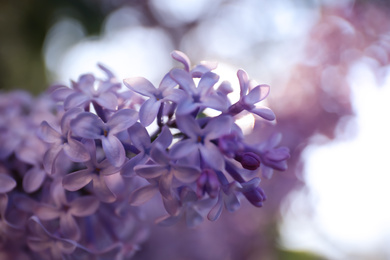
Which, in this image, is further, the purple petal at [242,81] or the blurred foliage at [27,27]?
the blurred foliage at [27,27]

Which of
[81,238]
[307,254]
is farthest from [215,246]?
[81,238]

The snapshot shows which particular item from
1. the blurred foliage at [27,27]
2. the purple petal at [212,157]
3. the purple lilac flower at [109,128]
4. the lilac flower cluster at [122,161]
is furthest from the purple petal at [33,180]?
the blurred foliage at [27,27]

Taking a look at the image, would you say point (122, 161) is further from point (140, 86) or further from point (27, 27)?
point (27, 27)

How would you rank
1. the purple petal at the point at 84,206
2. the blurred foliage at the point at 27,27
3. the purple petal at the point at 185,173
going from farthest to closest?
the blurred foliage at the point at 27,27 → the purple petal at the point at 84,206 → the purple petal at the point at 185,173

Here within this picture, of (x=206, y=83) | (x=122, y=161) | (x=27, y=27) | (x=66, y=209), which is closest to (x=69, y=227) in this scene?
(x=66, y=209)

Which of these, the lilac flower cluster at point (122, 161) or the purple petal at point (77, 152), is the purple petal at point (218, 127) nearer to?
the lilac flower cluster at point (122, 161)

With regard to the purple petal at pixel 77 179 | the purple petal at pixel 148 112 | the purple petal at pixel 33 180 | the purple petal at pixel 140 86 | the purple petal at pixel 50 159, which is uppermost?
the purple petal at pixel 140 86

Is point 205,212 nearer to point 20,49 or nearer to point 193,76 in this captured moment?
point 193,76
